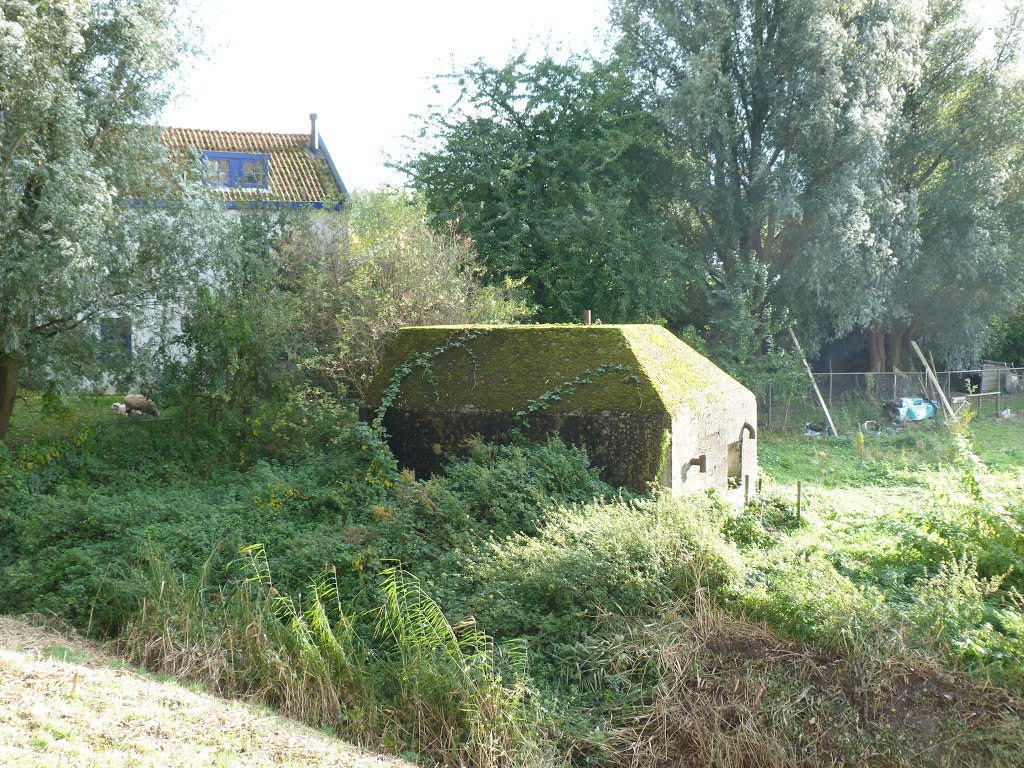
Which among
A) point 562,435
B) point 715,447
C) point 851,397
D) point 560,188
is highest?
point 560,188

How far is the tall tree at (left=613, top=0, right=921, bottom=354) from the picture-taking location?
20578mm

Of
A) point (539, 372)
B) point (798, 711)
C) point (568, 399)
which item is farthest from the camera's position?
point (539, 372)

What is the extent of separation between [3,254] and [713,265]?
1743 cm

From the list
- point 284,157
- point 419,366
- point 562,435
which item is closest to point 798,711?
point 562,435

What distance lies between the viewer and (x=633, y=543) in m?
7.48

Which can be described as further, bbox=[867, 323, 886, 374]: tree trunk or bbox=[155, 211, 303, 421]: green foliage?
bbox=[867, 323, 886, 374]: tree trunk

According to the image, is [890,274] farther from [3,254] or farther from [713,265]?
[3,254]

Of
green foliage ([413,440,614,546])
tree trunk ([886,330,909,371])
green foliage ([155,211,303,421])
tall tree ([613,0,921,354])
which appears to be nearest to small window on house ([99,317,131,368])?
green foliage ([155,211,303,421])

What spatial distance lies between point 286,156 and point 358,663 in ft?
80.3

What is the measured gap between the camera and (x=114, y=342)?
567 inches

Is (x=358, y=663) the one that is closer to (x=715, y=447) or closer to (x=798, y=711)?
(x=798, y=711)

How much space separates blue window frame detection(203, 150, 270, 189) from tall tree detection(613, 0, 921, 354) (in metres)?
9.63

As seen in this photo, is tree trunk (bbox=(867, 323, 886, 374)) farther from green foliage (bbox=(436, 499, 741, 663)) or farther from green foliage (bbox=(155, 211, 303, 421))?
green foliage (bbox=(436, 499, 741, 663))

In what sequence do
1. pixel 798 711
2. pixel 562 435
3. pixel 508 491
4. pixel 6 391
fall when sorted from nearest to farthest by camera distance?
1. pixel 798 711
2. pixel 508 491
3. pixel 562 435
4. pixel 6 391
